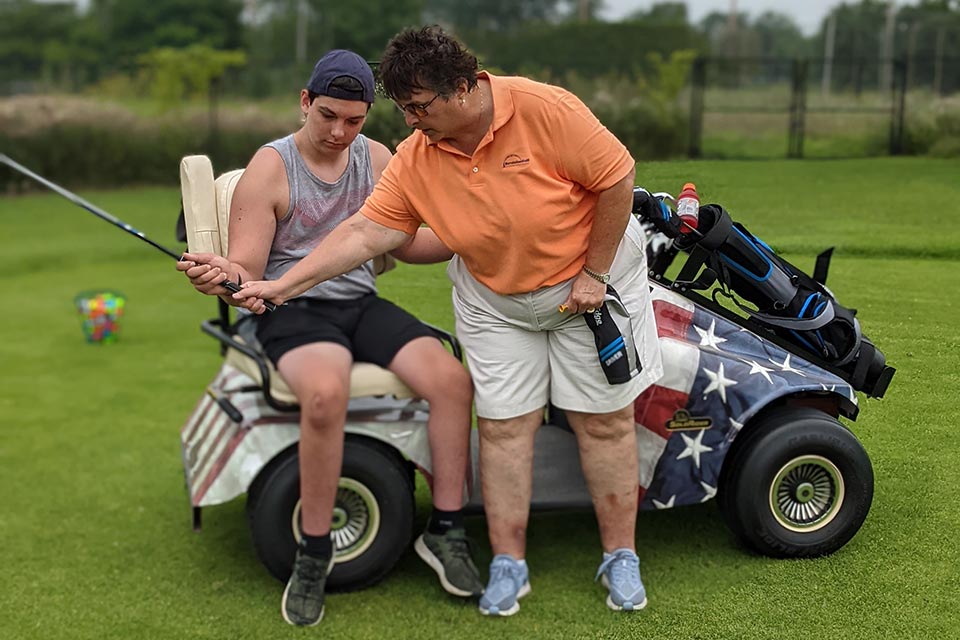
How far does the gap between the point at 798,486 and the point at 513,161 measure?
1133 mm

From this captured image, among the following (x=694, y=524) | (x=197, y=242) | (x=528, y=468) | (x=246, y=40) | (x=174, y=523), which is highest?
(x=246, y=40)

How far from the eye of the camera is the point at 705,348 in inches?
108

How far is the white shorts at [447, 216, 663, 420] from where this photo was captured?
2586 millimetres

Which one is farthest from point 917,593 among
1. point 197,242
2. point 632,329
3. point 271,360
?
point 197,242

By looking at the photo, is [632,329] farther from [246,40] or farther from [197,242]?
[246,40]

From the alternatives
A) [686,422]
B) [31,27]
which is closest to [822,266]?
[686,422]

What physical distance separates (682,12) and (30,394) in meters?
42.0

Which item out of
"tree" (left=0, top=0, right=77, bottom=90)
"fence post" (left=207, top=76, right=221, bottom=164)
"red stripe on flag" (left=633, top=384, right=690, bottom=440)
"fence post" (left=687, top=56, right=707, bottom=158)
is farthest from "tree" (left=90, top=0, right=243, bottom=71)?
"red stripe on flag" (left=633, top=384, right=690, bottom=440)

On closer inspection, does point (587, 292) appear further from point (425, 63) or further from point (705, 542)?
point (705, 542)

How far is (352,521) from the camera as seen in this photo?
292 cm

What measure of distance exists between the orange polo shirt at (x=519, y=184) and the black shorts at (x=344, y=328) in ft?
1.54

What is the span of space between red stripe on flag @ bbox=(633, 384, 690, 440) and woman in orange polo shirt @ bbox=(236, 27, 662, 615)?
102 mm

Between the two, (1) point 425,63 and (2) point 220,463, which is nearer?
(1) point 425,63

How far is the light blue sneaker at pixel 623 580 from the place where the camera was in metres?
2.64
